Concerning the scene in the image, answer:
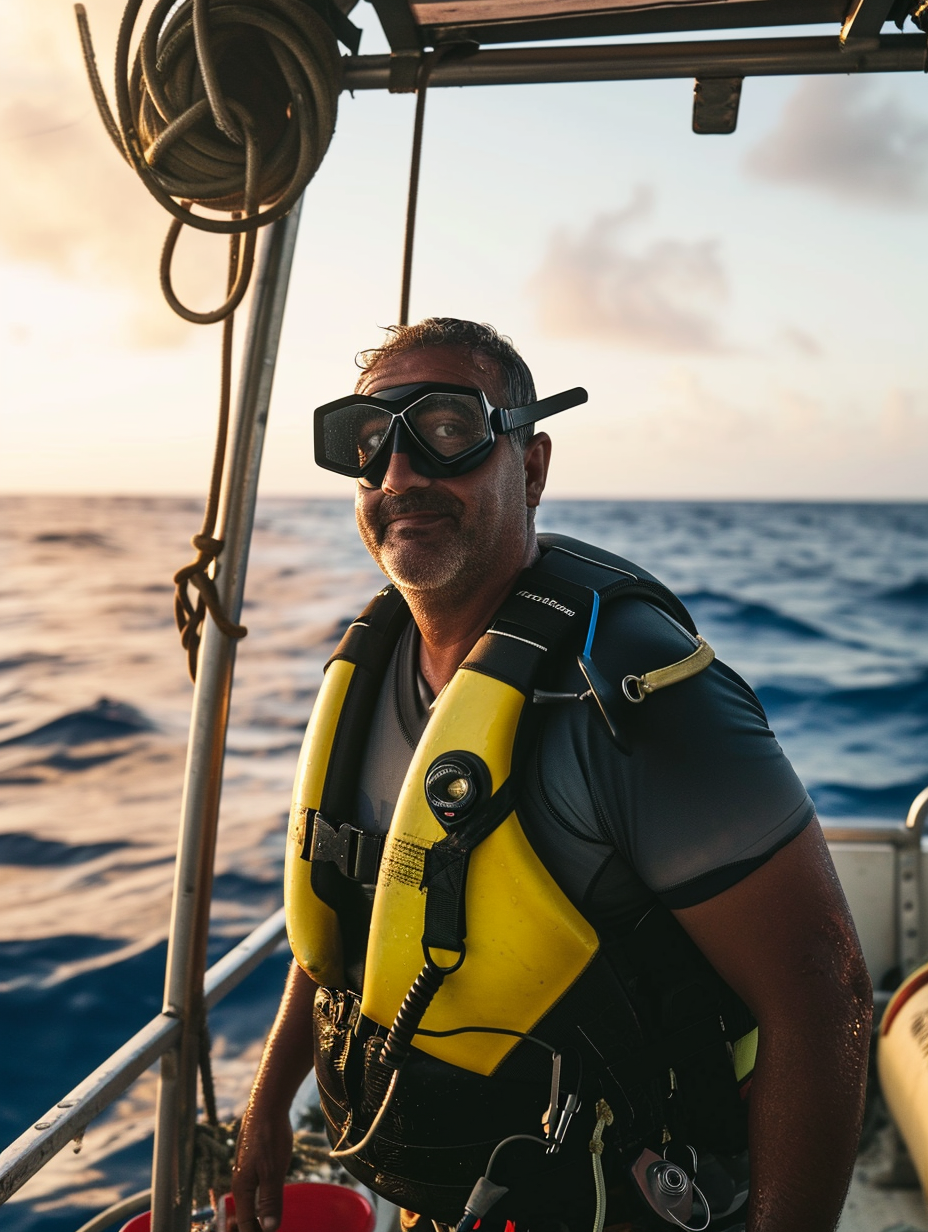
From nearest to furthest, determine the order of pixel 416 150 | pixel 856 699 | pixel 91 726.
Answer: pixel 416 150
pixel 91 726
pixel 856 699

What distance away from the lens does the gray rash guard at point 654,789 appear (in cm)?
126

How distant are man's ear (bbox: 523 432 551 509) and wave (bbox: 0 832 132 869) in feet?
22.7

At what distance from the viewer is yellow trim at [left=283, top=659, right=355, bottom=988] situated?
1755 millimetres

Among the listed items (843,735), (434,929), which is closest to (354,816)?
(434,929)

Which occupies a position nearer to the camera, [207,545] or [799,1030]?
[799,1030]

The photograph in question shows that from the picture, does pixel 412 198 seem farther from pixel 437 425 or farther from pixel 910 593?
pixel 910 593

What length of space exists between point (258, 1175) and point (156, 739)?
9.94 metres

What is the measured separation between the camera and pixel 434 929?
1.41 meters

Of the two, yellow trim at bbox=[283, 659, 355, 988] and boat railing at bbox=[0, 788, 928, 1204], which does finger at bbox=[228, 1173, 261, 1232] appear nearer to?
boat railing at bbox=[0, 788, 928, 1204]

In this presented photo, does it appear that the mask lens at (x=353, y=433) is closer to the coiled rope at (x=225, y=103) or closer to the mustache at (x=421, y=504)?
the mustache at (x=421, y=504)

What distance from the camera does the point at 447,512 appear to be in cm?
169

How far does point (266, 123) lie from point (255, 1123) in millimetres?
1890

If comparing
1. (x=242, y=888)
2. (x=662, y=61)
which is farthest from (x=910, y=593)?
(x=662, y=61)

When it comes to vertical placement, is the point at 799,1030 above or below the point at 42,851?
above
